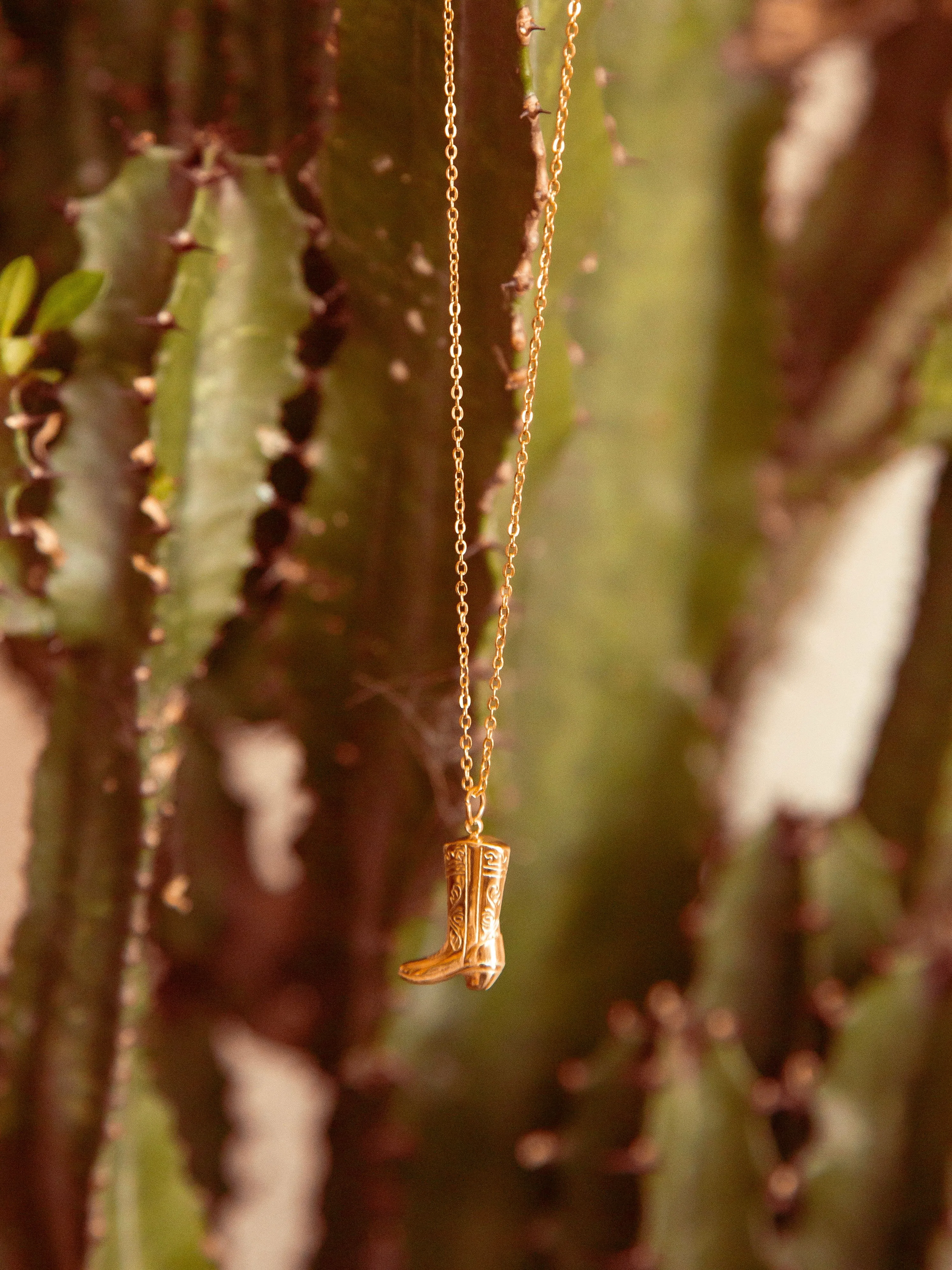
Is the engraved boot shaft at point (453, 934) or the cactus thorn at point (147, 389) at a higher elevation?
the cactus thorn at point (147, 389)

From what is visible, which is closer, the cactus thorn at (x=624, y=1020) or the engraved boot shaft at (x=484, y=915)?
the engraved boot shaft at (x=484, y=915)

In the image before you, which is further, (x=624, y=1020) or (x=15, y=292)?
(x=624, y=1020)

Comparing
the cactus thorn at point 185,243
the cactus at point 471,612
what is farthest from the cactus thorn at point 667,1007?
the cactus thorn at point 185,243

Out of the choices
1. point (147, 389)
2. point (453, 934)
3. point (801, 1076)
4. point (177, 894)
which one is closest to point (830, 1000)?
point (801, 1076)

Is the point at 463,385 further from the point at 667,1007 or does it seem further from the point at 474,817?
the point at 667,1007

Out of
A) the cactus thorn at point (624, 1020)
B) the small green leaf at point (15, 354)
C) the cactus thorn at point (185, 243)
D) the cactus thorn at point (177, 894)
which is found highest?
the cactus thorn at point (185, 243)

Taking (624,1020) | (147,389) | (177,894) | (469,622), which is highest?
(147,389)

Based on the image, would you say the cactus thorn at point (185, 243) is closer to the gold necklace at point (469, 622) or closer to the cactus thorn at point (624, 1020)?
the gold necklace at point (469, 622)
